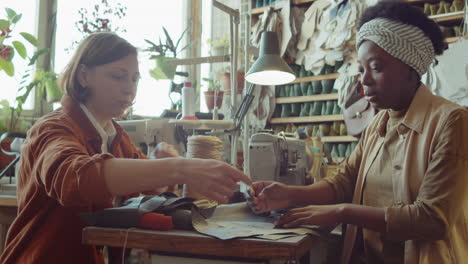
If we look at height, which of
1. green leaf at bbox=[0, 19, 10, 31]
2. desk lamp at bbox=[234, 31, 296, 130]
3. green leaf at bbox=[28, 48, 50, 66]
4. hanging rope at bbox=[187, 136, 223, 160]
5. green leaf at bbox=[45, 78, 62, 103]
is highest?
green leaf at bbox=[0, 19, 10, 31]

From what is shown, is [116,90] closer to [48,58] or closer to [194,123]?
[194,123]

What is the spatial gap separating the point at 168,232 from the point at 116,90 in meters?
0.73

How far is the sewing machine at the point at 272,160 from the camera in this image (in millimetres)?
1909

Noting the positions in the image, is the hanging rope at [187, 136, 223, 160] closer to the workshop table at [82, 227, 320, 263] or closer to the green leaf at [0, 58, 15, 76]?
the workshop table at [82, 227, 320, 263]

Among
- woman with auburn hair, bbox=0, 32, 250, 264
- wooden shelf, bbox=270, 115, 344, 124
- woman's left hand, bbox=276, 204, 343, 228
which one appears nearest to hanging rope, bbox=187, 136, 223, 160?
woman with auburn hair, bbox=0, 32, 250, 264

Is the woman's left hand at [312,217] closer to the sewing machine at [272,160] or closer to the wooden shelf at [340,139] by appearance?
the sewing machine at [272,160]

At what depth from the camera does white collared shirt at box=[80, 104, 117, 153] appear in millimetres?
1614

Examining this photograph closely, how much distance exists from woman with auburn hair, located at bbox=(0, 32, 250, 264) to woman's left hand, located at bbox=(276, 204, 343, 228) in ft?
0.67

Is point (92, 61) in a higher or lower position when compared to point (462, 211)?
higher

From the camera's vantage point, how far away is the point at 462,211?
55.4 inches

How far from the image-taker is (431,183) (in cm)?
134

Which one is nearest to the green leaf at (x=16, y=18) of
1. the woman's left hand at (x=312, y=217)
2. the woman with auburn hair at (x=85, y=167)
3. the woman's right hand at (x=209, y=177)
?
the woman with auburn hair at (x=85, y=167)

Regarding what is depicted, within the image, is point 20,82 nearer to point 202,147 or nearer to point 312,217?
point 202,147

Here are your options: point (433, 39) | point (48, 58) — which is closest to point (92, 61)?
point (433, 39)
